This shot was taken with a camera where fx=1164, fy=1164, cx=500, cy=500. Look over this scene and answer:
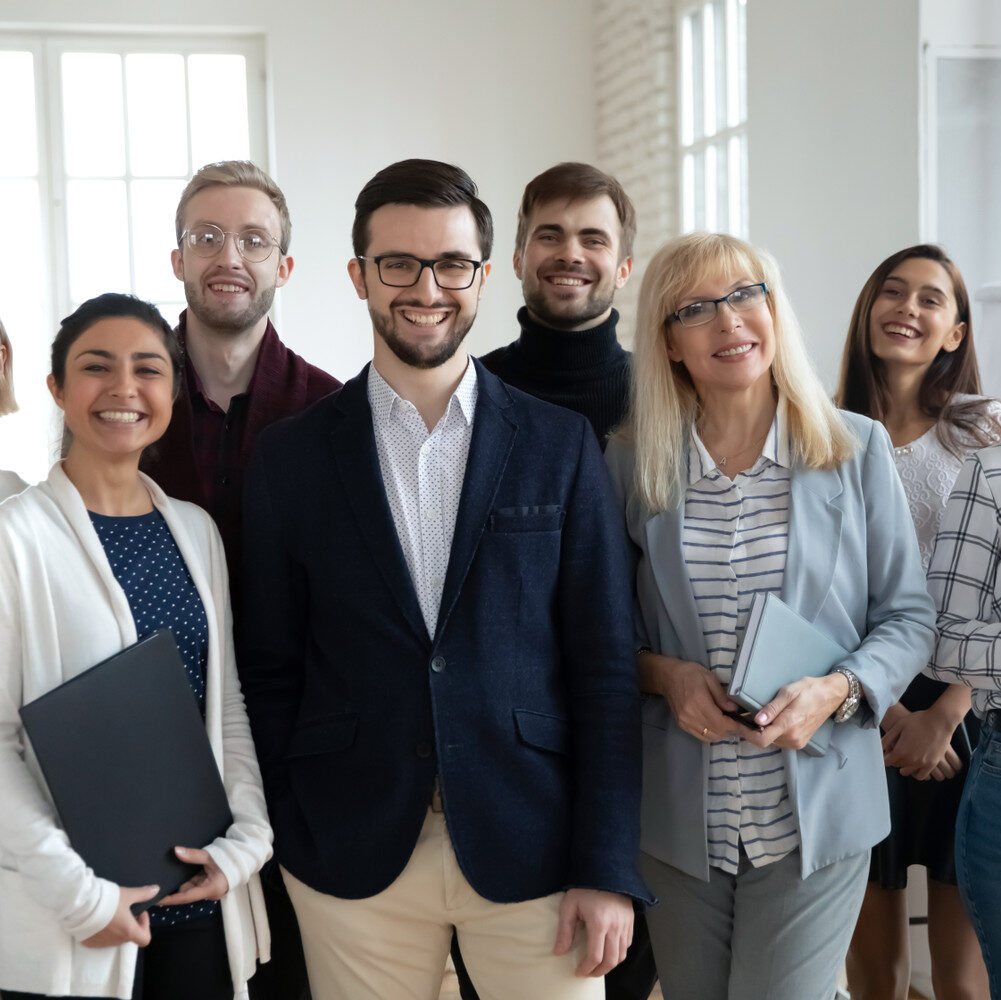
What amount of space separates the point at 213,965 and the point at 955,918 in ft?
5.57

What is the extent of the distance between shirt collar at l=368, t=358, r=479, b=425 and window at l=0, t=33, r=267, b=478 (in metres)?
3.99

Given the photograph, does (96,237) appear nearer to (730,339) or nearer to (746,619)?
(730,339)

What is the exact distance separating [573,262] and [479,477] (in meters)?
0.98

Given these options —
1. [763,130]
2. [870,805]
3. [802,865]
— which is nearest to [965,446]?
[870,805]

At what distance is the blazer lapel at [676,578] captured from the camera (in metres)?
1.86

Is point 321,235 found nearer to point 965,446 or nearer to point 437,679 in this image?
point 965,446

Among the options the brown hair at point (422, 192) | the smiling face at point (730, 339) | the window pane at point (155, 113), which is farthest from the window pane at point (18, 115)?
the smiling face at point (730, 339)

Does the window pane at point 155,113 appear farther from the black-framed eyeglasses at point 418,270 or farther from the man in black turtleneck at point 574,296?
the black-framed eyeglasses at point 418,270

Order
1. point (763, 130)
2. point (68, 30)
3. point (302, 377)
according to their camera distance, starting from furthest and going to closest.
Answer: point (68, 30) < point (763, 130) < point (302, 377)

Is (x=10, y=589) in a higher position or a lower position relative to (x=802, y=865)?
higher

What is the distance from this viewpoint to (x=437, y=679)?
173 cm

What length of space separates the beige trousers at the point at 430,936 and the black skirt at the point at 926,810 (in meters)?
1.04

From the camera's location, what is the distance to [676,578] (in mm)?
→ 1880

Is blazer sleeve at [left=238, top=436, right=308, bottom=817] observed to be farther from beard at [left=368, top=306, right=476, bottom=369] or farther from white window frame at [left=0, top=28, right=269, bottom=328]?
white window frame at [left=0, top=28, right=269, bottom=328]
